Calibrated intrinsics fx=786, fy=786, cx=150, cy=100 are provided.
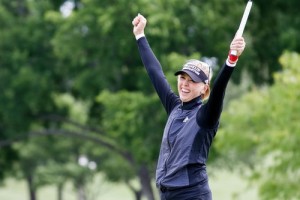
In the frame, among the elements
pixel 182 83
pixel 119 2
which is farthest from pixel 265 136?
pixel 182 83

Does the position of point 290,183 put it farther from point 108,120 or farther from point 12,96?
point 12,96

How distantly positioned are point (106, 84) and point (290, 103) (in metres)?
6.82

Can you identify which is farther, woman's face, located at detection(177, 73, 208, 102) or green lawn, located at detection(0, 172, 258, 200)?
green lawn, located at detection(0, 172, 258, 200)

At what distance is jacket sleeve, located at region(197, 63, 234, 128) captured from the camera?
451cm

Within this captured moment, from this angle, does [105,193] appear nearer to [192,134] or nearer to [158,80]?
[158,80]

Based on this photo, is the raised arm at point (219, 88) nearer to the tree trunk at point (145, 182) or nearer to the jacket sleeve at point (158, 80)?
the jacket sleeve at point (158, 80)

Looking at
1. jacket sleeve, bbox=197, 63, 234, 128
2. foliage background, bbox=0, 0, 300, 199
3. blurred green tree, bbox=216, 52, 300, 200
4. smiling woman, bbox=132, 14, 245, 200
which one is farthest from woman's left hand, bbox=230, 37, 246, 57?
foliage background, bbox=0, 0, 300, 199

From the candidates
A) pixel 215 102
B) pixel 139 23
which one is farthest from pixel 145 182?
pixel 215 102

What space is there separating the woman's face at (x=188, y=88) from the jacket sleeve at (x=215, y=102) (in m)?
0.22

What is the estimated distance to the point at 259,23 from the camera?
24156 millimetres

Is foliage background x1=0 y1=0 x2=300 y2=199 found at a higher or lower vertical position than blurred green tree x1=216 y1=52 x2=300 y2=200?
higher

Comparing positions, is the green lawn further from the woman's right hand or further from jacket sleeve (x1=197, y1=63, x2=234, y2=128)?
jacket sleeve (x1=197, y1=63, x2=234, y2=128)

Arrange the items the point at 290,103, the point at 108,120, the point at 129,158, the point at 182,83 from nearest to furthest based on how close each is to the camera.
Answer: the point at 182,83 < the point at 290,103 < the point at 108,120 < the point at 129,158

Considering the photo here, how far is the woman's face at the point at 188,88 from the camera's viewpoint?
16.0 ft
